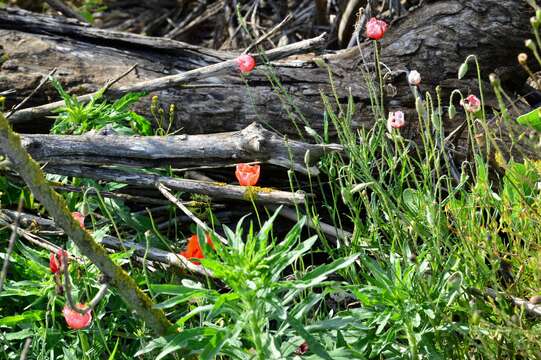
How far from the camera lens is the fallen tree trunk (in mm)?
3809

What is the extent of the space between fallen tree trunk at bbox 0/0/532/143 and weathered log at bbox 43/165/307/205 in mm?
583

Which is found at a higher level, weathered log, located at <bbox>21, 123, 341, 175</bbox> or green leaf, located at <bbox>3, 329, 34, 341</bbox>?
weathered log, located at <bbox>21, 123, 341, 175</bbox>

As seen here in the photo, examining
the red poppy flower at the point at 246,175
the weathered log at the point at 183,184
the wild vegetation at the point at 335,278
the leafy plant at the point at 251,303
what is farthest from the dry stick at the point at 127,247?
the leafy plant at the point at 251,303

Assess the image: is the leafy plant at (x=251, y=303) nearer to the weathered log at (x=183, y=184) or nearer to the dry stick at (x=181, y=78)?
the weathered log at (x=183, y=184)

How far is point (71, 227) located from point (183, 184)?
37.1 inches

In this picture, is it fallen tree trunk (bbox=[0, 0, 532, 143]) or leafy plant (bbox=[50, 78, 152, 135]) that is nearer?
leafy plant (bbox=[50, 78, 152, 135])

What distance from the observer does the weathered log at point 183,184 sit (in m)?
3.01

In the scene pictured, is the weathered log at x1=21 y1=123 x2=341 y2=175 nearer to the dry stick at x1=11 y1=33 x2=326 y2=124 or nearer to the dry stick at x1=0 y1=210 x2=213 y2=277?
the dry stick at x1=0 y1=210 x2=213 y2=277

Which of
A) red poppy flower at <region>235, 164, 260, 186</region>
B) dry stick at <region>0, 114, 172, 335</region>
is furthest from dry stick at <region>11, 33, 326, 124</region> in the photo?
dry stick at <region>0, 114, 172, 335</region>

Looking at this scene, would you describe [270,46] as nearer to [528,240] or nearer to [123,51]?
[123,51]

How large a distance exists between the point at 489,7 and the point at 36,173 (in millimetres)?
2543

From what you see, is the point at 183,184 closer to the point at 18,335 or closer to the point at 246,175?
the point at 246,175

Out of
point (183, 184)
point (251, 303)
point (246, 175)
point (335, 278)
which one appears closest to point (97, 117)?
point (183, 184)

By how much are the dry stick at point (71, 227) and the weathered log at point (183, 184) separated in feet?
2.31
